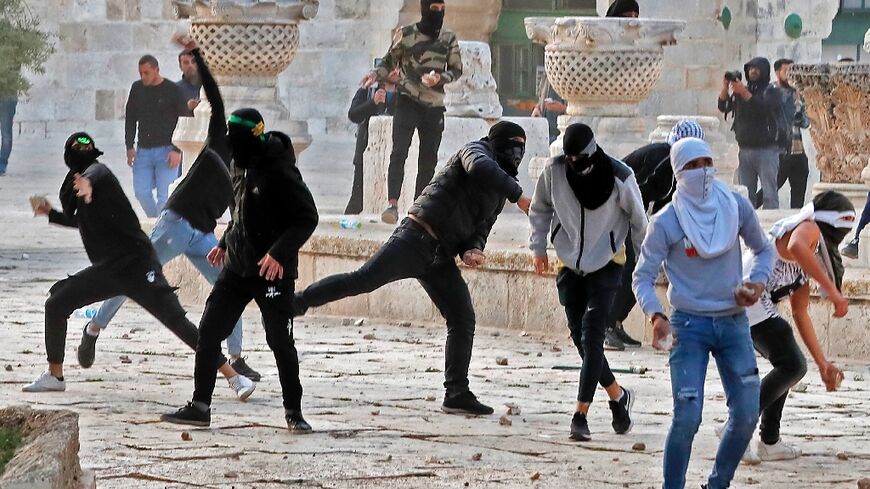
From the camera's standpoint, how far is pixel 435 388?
404 inches

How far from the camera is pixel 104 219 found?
31.7 ft

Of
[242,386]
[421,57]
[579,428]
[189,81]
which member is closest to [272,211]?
[242,386]

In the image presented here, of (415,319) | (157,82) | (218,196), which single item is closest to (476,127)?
(157,82)

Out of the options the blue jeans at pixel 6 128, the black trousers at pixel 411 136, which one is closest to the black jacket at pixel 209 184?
the black trousers at pixel 411 136

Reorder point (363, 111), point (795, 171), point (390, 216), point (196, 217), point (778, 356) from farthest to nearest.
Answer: point (795, 171), point (363, 111), point (390, 216), point (196, 217), point (778, 356)

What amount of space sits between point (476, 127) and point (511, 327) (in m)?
4.35

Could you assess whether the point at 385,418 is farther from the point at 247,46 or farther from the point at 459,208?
the point at 247,46

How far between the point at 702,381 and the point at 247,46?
7.38m

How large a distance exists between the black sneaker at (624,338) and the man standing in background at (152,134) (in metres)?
5.85

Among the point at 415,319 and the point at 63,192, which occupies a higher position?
the point at 63,192

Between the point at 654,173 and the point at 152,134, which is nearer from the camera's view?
the point at 654,173

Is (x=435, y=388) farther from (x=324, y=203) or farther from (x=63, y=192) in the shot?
(x=324, y=203)

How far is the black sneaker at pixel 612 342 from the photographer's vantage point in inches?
462

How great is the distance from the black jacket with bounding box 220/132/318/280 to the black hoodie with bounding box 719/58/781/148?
9.36 metres
